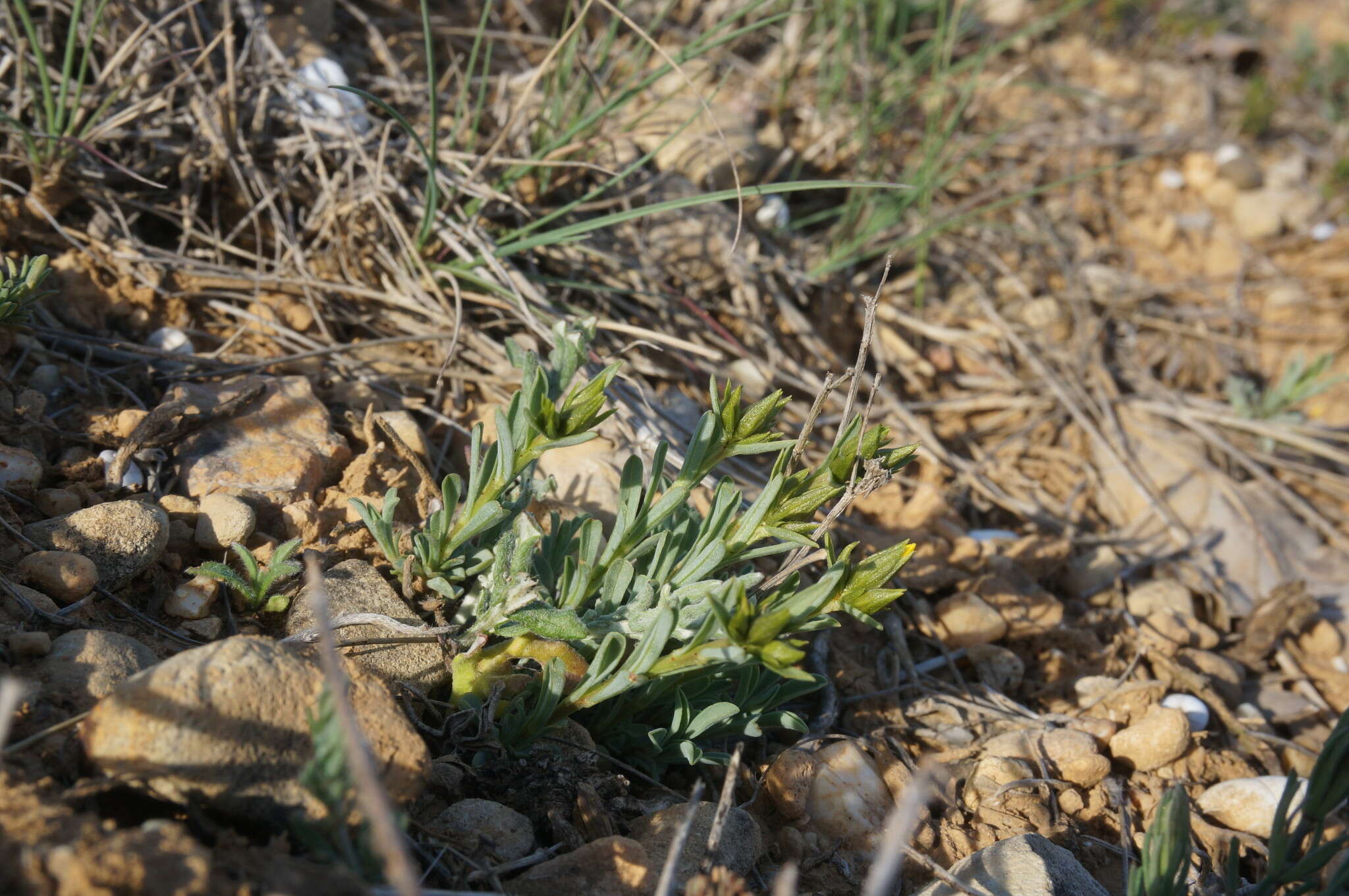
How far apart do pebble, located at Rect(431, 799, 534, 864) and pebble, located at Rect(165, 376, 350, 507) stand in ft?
3.05

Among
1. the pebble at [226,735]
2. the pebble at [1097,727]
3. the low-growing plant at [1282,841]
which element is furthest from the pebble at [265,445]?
the pebble at [1097,727]

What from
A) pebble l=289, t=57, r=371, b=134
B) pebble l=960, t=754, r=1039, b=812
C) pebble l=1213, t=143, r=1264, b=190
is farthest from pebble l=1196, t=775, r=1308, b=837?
pebble l=1213, t=143, r=1264, b=190

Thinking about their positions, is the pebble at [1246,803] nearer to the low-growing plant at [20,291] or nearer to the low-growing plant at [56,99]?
the low-growing plant at [20,291]

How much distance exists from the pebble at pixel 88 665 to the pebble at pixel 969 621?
2.09 m

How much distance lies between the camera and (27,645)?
5.52ft

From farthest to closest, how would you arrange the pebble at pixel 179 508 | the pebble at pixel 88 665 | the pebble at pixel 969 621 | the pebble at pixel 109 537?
the pebble at pixel 969 621, the pebble at pixel 179 508, the pebble at pixel 109 537, the pebble at pixel 88 665

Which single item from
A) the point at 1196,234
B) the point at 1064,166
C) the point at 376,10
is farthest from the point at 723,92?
the point at 1196,234

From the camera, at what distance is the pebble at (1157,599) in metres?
3.20

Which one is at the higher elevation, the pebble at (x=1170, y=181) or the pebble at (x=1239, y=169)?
the pebble at (x=1239, y=169)

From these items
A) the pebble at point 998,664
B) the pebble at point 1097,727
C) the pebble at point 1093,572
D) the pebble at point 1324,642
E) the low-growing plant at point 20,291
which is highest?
the low-growing plant at point 20,291

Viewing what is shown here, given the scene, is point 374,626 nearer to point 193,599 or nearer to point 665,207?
point 193,599

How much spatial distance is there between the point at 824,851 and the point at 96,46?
329cm

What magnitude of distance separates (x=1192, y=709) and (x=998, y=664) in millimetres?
530

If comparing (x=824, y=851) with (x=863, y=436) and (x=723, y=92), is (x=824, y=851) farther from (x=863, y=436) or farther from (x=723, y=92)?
(x=723, y=92)
